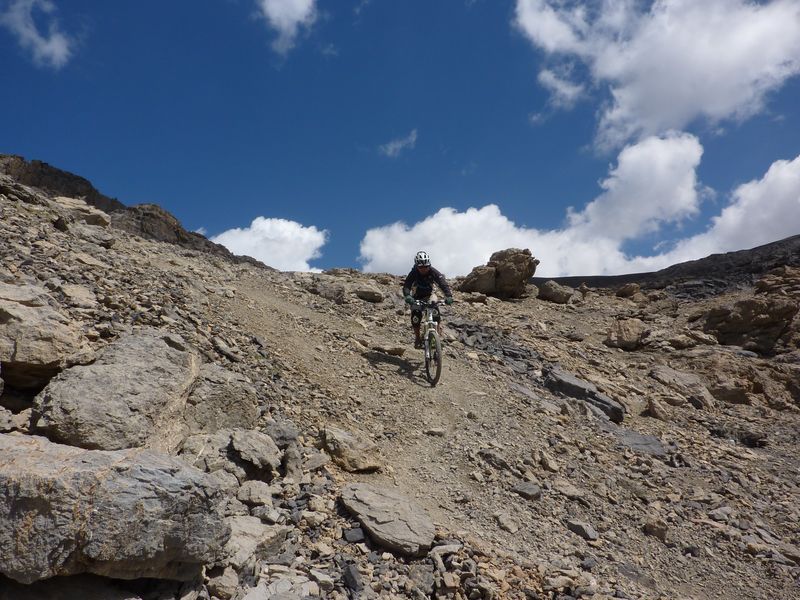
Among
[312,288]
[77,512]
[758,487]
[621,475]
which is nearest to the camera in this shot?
[77,512]

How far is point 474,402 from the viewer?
938 cm

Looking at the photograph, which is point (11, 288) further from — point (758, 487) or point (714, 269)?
point (714, 269)

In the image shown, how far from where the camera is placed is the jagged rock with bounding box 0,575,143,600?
281 cm

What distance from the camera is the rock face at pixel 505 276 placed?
20.7 metres

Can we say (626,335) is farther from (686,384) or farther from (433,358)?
(433,358)

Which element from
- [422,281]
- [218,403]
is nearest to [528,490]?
[218,403]

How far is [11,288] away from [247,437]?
304 cm

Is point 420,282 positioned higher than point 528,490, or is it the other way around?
point 420,282

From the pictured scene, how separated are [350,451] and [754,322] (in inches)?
682

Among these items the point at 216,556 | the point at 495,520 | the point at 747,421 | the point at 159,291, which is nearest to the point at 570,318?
the point at 747,421

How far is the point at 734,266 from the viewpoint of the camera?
88.0 ft

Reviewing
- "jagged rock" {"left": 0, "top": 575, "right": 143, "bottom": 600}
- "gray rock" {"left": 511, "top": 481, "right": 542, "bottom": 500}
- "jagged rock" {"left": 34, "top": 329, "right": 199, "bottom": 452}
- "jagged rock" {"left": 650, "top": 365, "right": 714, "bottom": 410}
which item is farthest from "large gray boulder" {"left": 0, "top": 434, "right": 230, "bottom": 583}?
"jagged rock" {"left": 650, "top": 365, "right": 714, "bottom": 410}

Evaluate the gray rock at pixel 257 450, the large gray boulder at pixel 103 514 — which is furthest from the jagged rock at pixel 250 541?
the gray rock at pixel 257 450

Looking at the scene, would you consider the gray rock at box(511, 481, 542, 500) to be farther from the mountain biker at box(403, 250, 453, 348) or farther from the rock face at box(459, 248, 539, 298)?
the rock face at box(459, 248, 539, 298)
